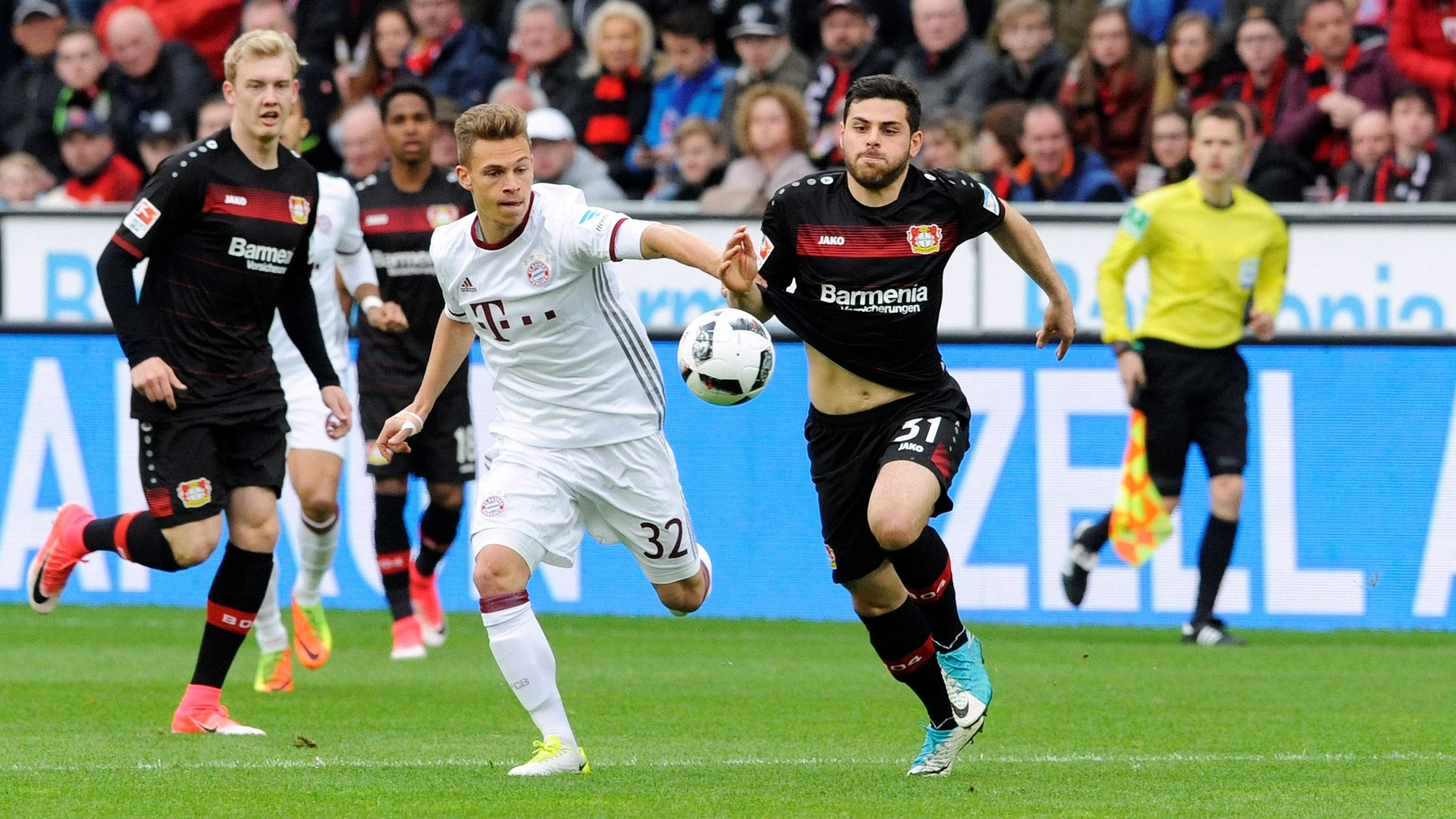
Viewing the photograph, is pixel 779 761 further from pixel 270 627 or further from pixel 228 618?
pixel 270 627

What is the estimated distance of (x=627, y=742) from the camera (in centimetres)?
767

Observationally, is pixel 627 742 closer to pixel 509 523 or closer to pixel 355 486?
pixel 509 523

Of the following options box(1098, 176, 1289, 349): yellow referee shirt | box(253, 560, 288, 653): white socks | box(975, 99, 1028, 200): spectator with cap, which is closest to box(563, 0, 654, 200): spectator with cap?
box(975, 99, 1028, 200): spectator with cap

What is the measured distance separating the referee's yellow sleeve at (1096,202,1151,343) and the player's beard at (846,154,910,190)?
447 centimetres

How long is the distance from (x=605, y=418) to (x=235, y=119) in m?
1.96

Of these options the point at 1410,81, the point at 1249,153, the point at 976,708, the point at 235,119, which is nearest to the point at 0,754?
the point at 235,119

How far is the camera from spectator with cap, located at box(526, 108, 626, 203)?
1359 centimetres

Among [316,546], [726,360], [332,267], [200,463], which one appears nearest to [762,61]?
[332,267]

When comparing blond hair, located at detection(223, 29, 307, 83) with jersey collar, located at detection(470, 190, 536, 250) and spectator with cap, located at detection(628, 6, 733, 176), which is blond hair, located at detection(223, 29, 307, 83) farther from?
spectator with cap, located at detection(628, 6, 733, 176)

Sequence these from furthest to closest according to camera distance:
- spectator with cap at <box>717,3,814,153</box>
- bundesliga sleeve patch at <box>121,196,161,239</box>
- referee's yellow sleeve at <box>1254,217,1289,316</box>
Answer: spectator with cap at <box>717,3,814,153</box>, referee's yellow sleeve at <box>1254,217,1289,316</box>, bundesliga sleeve patch at <box>121,196,161,239</box>

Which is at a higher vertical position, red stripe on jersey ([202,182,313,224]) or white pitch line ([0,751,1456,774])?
red stripe on jersey ([202,182,313,224])

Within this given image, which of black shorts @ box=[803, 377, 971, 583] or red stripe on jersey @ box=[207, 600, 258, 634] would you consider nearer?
black shorts @ box=[803, 377, 971, 583]

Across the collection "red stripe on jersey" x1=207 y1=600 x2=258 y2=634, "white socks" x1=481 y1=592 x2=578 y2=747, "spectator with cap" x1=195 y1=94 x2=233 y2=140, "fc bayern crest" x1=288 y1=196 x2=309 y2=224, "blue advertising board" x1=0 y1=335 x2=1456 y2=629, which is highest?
"spectator with cap" x1=195 y1=94 x2=233 y2=140

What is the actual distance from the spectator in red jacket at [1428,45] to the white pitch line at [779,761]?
7428 millimetres
